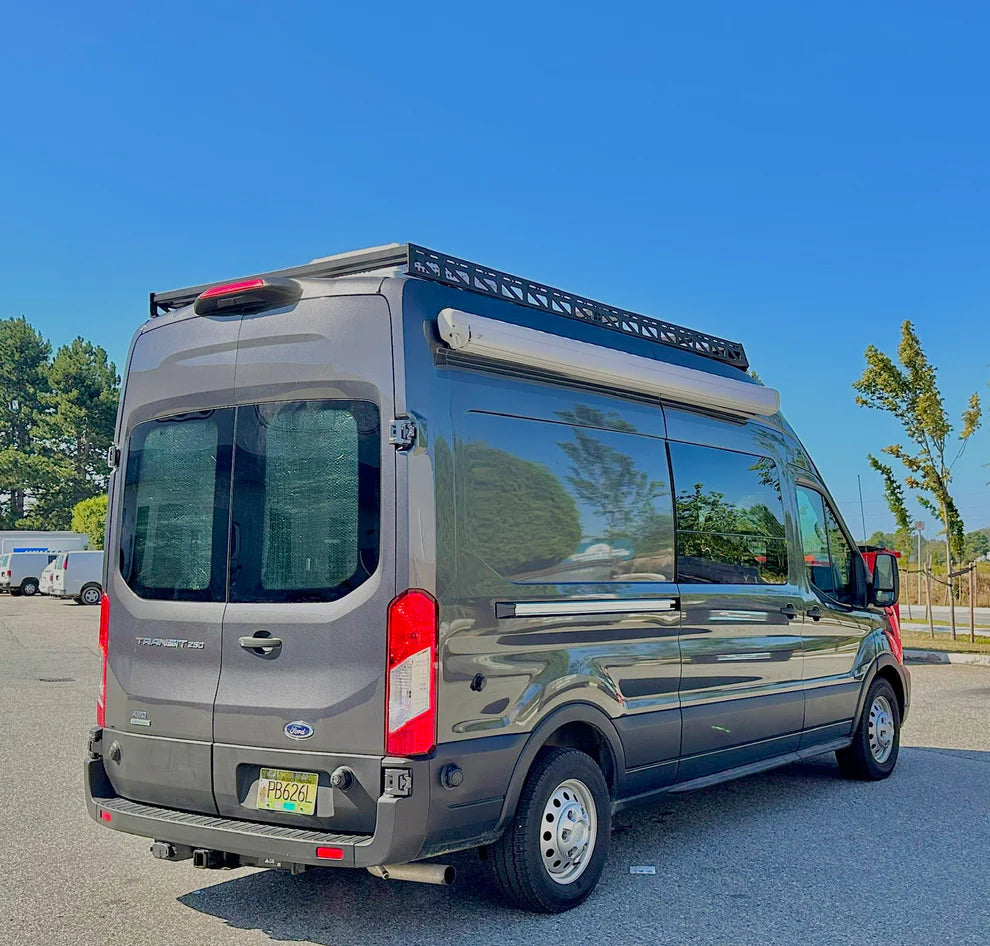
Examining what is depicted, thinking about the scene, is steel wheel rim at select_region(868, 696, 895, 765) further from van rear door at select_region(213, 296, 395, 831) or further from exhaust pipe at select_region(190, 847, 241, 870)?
exhaust pipe at select_region(190, 847, 241, 870)

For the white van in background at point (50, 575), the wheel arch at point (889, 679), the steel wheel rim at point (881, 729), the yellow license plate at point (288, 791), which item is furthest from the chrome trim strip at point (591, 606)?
the white van in background at point (50, 575)

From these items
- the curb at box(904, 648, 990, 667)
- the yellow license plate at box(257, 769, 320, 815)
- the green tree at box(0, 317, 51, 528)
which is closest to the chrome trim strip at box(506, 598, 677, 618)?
the yellow license plate at box(257, 769, 320, 815)

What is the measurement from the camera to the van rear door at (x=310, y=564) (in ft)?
14.5

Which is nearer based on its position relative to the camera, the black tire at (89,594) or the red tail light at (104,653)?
the red tail light at (104,653)

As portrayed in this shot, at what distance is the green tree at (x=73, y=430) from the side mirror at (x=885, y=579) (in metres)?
69.6

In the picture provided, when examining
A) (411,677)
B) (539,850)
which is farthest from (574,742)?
(411,677)

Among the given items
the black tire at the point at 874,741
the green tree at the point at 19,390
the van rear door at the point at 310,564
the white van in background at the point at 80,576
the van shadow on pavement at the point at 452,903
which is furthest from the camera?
the green tree at the point at 19,390

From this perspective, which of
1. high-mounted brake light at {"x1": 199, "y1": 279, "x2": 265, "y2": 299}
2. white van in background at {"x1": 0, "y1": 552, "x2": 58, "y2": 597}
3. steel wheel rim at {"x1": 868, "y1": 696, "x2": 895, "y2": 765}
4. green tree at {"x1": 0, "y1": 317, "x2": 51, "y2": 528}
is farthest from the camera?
green tree at {"x1": 0, "y1": 317, "x2": 51, "y2": 528}

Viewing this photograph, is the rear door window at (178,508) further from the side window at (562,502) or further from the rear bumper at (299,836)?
the side window at (562,502)

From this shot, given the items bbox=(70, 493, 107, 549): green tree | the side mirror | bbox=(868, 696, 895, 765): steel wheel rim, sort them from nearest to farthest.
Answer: the side mirror → bbox=(868, 696, 895, 765): steel wheel rim → bbox=(70, 493, 107, 549): green tree

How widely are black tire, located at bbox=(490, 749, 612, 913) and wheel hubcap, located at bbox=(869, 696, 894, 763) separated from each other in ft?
12.3

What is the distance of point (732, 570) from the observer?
6543 mm

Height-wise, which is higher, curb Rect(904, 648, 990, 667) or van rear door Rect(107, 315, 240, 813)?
van rear door Rect(107, 315, 240, 813)

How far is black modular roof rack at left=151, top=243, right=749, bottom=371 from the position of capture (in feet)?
16.3
